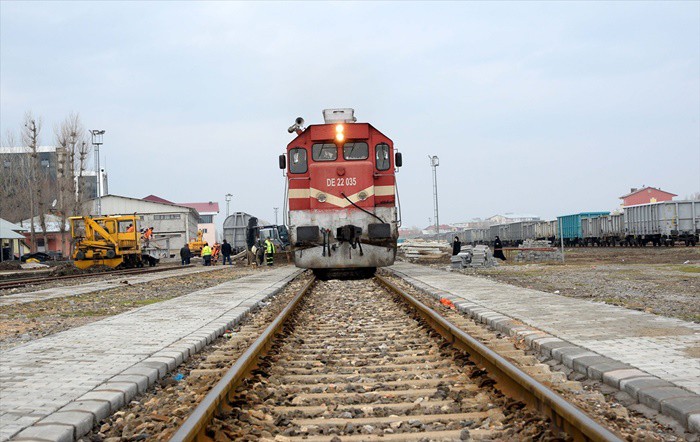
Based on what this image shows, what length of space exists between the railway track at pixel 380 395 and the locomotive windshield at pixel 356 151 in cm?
912

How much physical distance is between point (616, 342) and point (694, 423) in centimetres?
265

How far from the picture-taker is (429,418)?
4336 mm

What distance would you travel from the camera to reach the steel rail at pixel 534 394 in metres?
3.47

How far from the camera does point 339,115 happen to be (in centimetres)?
1733

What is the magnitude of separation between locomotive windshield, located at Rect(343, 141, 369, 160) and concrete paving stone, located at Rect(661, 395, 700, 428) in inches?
514

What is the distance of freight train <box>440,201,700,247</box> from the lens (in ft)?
128

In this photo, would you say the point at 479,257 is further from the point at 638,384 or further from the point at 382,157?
the point at 638,384

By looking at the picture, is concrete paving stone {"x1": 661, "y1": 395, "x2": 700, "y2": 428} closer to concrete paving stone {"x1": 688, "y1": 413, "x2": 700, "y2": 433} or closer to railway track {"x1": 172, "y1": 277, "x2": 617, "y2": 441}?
concrete paving stone {"x1": 688, "y1": 413, "x2": 700, "y2": 433}

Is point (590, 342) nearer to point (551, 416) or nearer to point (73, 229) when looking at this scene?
point (551, 416)

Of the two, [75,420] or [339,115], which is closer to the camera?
[75,420]

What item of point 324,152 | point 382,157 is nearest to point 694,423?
→ point 382,157

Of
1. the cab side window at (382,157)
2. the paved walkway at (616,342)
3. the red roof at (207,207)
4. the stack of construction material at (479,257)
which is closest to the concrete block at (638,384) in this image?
the paved walkway at (616,342)

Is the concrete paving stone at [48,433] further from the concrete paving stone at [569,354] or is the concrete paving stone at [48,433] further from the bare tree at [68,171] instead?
the bare tree at [68,171]

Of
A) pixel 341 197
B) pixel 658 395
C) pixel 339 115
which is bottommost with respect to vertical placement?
pixel 658 395
